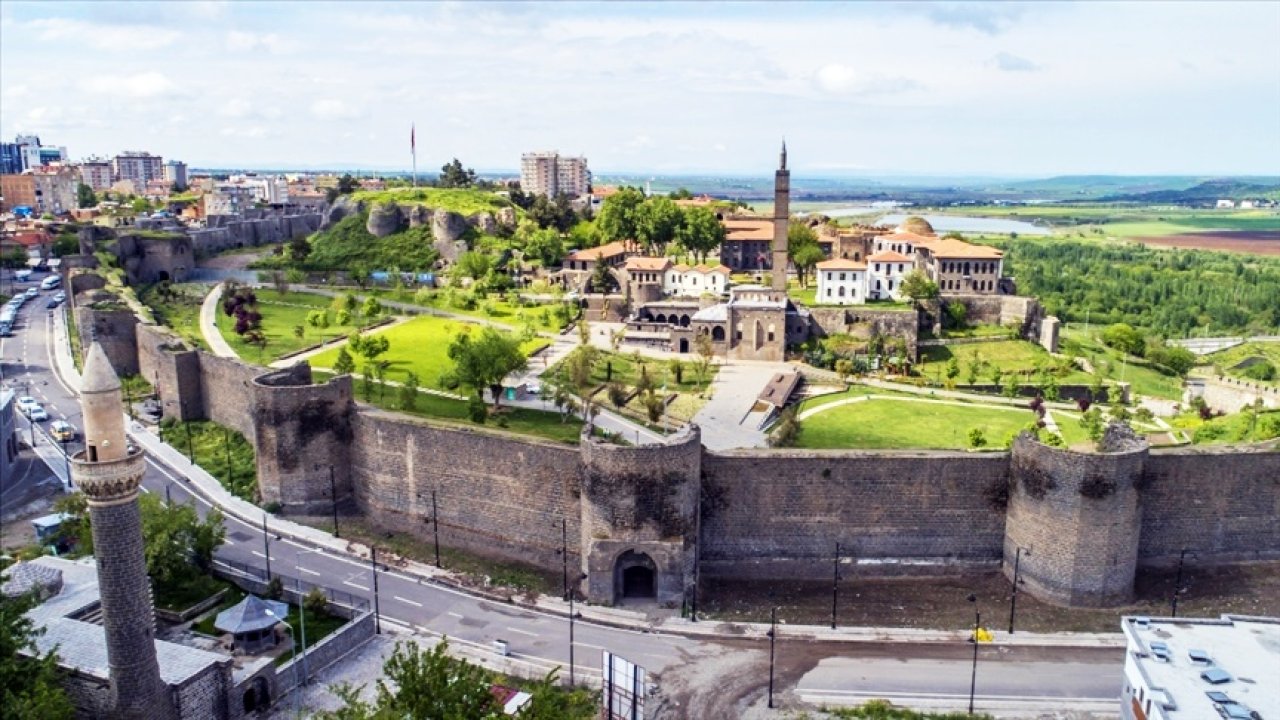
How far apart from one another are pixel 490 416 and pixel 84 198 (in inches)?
5389

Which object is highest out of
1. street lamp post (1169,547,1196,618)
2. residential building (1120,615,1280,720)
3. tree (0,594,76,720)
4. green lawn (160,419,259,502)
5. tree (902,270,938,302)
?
tree (902,270,938,302)

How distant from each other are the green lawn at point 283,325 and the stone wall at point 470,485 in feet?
84.0

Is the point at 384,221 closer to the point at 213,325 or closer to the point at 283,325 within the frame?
the point at 283,325

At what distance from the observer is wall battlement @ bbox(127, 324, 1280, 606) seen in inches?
1252

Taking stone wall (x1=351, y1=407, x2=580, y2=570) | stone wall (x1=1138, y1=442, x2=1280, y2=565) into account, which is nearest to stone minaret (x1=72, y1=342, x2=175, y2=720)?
stone wall (x1=351, y1=407, x2=580, y2=570)

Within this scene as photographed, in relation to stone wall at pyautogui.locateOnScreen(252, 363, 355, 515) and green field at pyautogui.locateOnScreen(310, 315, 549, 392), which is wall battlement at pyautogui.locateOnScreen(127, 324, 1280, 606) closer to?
stone wall at pyautogui.locateOnScreen(252, 363, 355, 515)

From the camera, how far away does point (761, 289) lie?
80875 millimetres

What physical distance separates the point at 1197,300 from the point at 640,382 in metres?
113

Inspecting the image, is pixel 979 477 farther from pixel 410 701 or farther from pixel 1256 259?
pixel 1256 259

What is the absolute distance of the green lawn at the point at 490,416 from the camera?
49.0 meters

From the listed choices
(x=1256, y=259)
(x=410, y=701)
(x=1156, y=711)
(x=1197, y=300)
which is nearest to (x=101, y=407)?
(x=410, y=701)

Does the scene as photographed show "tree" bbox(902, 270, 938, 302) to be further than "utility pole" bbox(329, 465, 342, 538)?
Yes

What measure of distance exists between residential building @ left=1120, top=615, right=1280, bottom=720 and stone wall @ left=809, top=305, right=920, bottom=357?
48488mm

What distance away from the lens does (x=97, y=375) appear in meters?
22.1
